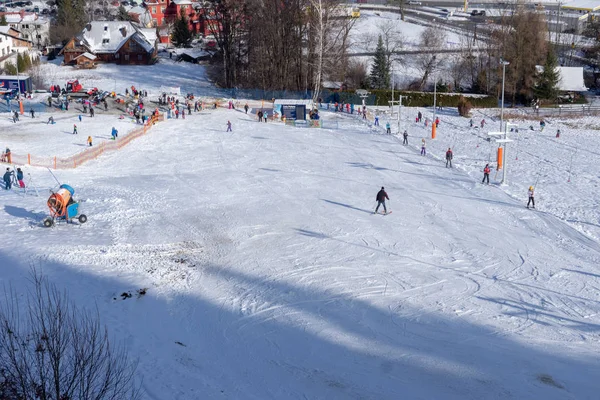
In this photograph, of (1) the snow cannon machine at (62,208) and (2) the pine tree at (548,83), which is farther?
(2) the pine tree at (548,83)

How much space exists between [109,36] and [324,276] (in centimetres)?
6833

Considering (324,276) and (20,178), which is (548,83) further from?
(20,178)

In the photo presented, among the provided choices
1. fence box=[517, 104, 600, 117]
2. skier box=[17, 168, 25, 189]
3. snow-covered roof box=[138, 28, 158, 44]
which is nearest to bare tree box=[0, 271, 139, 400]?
skier box=[17, 168, 25, 189]

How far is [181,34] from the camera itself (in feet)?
297

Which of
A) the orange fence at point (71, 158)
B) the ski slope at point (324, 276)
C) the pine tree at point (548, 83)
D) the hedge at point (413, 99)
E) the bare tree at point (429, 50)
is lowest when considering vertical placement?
the ski slope at point (324, 276)

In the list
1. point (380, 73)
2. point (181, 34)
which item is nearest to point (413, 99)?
point (380, 73)

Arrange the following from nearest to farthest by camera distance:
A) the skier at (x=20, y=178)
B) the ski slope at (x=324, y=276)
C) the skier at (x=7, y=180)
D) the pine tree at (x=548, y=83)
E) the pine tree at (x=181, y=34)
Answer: the ski slope at (x=324, y=276) < the skier at (x=7, y=180) < the skier at (x=20, y=178) < the pine tree at (x=548, y=83) < the pine tree at (x=181, y=34)

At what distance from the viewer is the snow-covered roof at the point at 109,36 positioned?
78.1 meters

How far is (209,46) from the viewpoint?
282 ft

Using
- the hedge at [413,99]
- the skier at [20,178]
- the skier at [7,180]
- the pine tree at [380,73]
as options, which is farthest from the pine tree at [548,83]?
the skier at [7,180]

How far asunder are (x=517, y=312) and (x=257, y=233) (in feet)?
33.5

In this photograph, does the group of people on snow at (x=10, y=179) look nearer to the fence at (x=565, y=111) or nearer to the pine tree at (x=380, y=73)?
the fence at (x=565, y=111)

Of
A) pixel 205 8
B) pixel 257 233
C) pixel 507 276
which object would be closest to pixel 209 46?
pixel 205 8

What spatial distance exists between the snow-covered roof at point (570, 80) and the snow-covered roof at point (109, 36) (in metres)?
48.5
